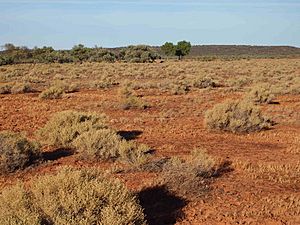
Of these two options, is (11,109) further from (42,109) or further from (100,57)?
(100,57)

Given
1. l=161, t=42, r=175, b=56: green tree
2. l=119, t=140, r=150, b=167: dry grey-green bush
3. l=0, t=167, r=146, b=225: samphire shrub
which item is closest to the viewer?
l=0, t=167, r=146, b=225: samphire shrub

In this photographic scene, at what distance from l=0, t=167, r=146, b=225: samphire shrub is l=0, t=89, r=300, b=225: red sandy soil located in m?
1.41

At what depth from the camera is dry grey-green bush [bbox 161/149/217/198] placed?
8.04 metres

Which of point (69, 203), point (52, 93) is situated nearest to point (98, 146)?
point (69, 203)

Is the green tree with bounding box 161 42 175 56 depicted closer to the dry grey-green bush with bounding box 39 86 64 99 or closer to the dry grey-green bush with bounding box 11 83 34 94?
the dry grey-green bush with bounding box 11 83 34 94

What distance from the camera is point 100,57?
257 feet

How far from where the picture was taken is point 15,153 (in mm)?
9750

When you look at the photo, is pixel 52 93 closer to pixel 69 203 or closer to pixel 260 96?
pixel 260 96

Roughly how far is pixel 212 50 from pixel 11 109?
15670cm

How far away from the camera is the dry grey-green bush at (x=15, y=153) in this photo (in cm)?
956

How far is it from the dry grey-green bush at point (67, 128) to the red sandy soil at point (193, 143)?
892 millimetres

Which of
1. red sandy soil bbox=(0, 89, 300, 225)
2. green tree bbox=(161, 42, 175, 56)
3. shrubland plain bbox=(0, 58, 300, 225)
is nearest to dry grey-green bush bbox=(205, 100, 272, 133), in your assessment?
shrubland plain bbox=(0, 58, 300, 225)

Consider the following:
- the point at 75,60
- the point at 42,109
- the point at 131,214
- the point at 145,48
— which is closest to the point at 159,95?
the point at 42,109

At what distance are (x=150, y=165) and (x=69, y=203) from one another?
4404mm
